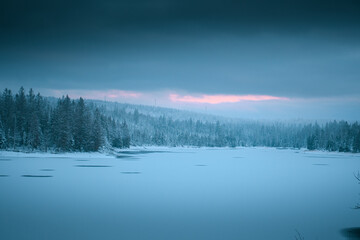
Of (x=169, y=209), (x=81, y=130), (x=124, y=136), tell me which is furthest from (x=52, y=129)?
(x=169, y=209)

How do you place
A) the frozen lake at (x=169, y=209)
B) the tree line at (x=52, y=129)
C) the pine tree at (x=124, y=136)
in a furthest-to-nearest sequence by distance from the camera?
the pine tree at (x=124, y=136)
the tree line at (x=52, y=129)
the frozen lake at (x=169, y=209)

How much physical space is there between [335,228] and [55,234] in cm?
1577

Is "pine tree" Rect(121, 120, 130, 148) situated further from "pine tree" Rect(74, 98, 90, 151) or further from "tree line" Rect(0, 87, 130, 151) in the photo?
"pine tree" Rect(74, 98, 90, 151)

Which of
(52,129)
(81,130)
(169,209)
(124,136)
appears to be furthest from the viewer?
(124,136)

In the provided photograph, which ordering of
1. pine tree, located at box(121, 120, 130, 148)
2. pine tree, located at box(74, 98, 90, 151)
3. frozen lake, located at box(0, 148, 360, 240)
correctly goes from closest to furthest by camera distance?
frozen lake, located at box(0, 148, 360, 240) → pine tree, located at box(74, 98, 90, 151) → pine tree, located at box(121, 120, 130, 148)

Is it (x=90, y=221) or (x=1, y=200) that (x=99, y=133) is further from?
(x=90, y=221)

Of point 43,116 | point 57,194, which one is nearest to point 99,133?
point 43,116

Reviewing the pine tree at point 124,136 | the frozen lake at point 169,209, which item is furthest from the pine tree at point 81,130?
the pine tree at point 124,136

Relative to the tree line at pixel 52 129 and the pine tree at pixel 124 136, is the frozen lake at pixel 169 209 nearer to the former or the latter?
the tree line at pixel 52 129

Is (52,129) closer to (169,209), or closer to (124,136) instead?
(124,136)

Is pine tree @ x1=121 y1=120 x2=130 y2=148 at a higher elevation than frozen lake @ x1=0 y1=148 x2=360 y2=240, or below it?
higher

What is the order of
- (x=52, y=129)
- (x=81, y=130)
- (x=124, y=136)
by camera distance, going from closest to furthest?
(x=81, y=130)
(x=52, y=129)
(x=124, y=136)

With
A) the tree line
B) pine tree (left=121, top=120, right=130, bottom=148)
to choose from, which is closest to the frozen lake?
the tree line

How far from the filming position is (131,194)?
2736 cm
